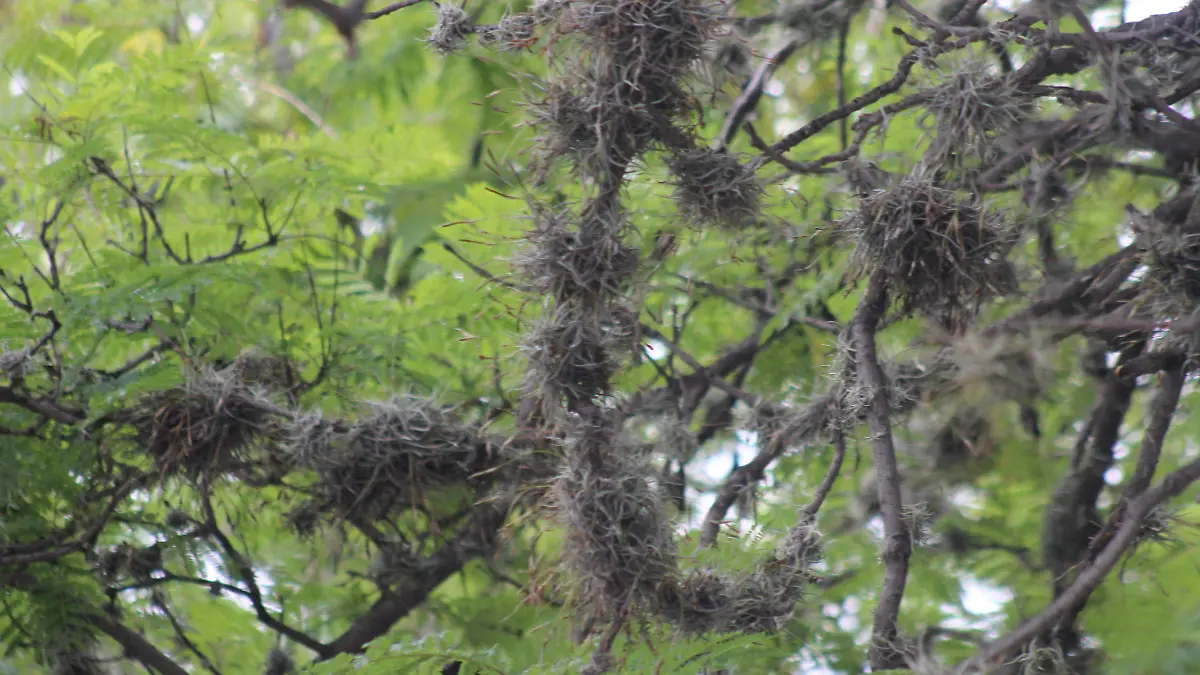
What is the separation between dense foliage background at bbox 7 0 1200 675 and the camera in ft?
6.43

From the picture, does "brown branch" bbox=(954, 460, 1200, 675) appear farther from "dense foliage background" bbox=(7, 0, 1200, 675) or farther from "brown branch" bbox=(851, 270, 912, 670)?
"brown branch" bbox=(851, 270, 912, 670)

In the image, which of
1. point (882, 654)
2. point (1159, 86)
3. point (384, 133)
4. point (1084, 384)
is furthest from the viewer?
point (384, 133)

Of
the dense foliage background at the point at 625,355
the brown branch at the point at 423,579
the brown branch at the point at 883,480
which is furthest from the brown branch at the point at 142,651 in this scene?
the brown branch at the point at 883,480

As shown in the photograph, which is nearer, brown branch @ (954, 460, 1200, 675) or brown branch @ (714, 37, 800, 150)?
brown branch @ (954, 460, 1200, 675)

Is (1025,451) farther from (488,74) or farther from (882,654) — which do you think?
(488,74)

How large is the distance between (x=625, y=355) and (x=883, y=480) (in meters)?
0.52

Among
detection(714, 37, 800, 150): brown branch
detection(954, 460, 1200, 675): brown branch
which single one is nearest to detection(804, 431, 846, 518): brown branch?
detection(954, 460, 1200, 675): brown branch

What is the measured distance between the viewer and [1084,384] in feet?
11.9

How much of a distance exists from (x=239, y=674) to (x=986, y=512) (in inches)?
102

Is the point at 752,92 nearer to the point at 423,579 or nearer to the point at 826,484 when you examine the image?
the point at 826,484

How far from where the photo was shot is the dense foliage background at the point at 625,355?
6.43 feet

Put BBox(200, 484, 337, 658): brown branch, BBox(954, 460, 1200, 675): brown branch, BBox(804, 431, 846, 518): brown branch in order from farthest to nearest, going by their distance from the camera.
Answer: BBox(200, 484, 337, 658): brown branch, BBox(804, 431, 846, 518): brown branch, BBox(954, 460, 1200, 675): brown branch

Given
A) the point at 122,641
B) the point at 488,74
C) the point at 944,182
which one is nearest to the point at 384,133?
the point at 488,74

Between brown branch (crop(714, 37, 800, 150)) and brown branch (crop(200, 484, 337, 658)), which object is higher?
brown branch (crop(714, 37, 800, 150))
